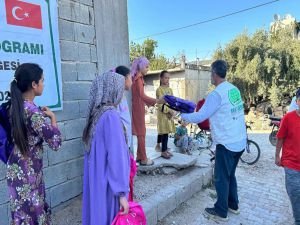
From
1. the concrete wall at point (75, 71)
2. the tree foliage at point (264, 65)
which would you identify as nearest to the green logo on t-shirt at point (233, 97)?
the concrete wall at point (75, 71)

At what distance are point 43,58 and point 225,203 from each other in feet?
9.32

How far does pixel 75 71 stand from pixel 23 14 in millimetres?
882

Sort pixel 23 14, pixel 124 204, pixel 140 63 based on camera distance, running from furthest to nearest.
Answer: pixel 140 63, pixel 23 14, pixel 124 204

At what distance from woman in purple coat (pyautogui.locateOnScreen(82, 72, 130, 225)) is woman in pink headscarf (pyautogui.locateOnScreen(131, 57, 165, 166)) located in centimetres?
204

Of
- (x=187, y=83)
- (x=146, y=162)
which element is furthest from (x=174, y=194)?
(x=187, y=83)

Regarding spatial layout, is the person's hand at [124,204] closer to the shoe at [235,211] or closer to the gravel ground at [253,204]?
the gravel ground at [253,204]

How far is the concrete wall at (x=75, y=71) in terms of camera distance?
349cm

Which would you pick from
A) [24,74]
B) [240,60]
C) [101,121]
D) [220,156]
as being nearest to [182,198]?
[220,156]

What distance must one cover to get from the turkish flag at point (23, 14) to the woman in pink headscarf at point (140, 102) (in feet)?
5.12

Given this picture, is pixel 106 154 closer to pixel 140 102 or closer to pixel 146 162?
pixel 140 102

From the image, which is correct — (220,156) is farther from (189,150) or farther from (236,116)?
(189,150)

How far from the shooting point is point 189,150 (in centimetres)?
769

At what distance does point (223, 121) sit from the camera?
3576mm

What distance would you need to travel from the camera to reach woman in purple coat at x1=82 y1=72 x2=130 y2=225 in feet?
7.14
